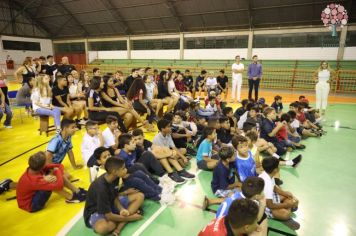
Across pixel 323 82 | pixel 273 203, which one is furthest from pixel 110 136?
pixel 323 82

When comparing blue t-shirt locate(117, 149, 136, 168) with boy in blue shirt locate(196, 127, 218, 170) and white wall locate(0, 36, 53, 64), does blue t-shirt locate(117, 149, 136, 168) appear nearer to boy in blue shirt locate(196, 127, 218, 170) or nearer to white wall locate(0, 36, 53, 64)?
boy in blue shirt locate(196, 127, 218, 170)

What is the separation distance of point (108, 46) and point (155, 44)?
570 cm

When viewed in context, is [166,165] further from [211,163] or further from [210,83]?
[210,83]

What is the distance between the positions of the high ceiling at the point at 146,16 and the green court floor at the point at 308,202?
12.5m

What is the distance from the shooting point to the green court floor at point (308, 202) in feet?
9.32

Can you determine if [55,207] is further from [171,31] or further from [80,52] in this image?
[80,52]

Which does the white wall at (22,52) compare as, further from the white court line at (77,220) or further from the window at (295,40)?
the white court line at (77,220)

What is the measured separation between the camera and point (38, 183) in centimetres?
296

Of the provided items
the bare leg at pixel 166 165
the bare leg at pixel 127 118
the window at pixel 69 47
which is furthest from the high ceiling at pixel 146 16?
the bare leg at pixel 166 165

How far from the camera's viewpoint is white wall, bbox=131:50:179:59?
20.5 meters

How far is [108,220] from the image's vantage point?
2.68 meters

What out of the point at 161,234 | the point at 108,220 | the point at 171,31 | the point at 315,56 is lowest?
the point at 161,234

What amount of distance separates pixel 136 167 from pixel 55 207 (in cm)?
116

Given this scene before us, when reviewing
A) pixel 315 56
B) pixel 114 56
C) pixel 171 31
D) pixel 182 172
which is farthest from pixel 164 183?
pixel 114 56
